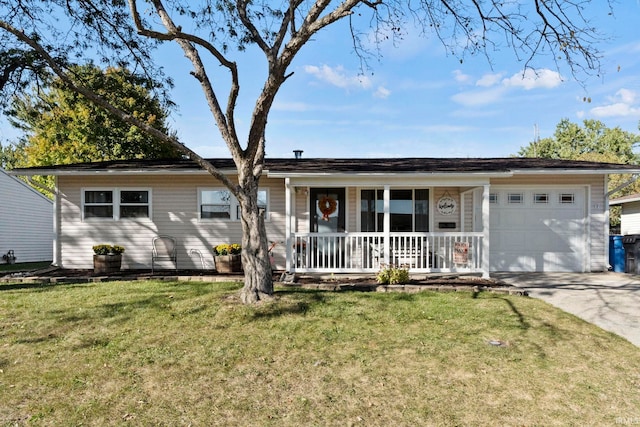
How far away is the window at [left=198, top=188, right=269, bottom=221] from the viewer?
10.2 meters

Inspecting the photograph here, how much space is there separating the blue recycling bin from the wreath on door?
753 cm

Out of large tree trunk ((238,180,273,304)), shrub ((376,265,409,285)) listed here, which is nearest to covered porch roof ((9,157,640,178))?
shrub ((376,265,409,285))

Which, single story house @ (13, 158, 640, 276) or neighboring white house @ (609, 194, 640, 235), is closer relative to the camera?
single story house @ (13, 158, 640, 276)

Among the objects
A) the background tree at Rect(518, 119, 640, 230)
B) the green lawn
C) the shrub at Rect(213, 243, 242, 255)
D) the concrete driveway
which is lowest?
the green lawn

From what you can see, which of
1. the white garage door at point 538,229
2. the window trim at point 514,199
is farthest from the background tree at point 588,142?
the window trim at point 514,199

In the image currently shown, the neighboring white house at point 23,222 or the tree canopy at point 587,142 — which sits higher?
the tree canopy at point 587,142

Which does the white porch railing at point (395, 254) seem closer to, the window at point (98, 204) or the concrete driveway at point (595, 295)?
the concrete driveway at point (595, 295)

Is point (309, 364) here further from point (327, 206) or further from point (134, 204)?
point (134, 204)

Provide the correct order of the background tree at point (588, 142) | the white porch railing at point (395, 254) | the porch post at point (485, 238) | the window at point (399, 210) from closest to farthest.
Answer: the porch post at point (485, 238) < the white porch railing at point (395, 254) < the window at point (399, 210) < the background tree at point (588, 142)

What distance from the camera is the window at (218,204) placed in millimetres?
10180

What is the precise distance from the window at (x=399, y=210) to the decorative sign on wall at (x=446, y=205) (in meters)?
0.34

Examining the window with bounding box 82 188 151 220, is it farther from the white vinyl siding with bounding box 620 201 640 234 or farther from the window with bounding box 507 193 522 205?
the white vinyl siding with bounding box 620 201 640 234

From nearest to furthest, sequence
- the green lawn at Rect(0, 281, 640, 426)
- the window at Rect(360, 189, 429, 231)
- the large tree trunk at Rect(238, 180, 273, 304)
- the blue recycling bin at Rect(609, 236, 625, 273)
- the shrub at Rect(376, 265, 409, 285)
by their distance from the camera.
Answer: the green lawn at Rect(0, 281, 640, 426) < the large tree trunk at Rect(238, 180, 273, 304) < the shrub at Rect(376, 265, 409, 285) < the blue recycling bin at Rect(609, 236, 625, 273) < the window at Rect(360, 189, 429, 231)

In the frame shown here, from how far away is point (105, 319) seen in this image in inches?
213
